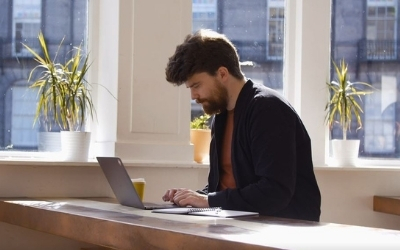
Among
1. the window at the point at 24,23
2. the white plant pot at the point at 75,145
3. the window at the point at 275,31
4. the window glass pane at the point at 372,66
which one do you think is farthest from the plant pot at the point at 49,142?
the window glass pane at the point at 372,66

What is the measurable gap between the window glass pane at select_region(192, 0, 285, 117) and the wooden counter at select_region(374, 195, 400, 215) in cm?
88

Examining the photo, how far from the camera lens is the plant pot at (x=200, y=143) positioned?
4.71 metres

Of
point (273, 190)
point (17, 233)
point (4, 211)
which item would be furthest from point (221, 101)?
point (17, 233)

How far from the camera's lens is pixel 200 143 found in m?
4.73

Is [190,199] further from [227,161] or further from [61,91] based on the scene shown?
[61,91]

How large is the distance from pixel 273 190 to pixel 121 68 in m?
1.68

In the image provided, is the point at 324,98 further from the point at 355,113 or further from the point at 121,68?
the point at 121,68

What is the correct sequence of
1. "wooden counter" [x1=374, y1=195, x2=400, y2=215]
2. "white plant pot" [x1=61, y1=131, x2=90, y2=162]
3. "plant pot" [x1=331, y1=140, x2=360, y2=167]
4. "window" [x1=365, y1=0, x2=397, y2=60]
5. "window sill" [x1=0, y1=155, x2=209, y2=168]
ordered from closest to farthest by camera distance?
"window sill" [x1=0, y1=155, x2=209, y2=168] → "white plant pot" [x1=61, y1=131, x2=90, y2=162] → "wooden counter" [x1=374, y1=195, x2=400, y2=215] → "plant pot" [x1=331, y1=140, x2=360, y2=167] → "window" [x1=365, y1=0, x2=397, y2=60]

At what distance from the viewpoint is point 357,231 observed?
244 cm

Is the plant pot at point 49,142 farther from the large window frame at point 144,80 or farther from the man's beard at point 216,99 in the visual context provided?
the man's beard at point 216,99

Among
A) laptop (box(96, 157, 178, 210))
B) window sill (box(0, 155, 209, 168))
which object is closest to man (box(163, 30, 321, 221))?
laptop (box(96, 157, 178, 210))

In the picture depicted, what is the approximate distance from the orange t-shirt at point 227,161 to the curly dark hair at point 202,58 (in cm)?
20

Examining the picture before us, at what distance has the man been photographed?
3000 millimetres

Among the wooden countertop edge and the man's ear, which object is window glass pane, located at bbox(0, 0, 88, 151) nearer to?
the wooden countertop edge
